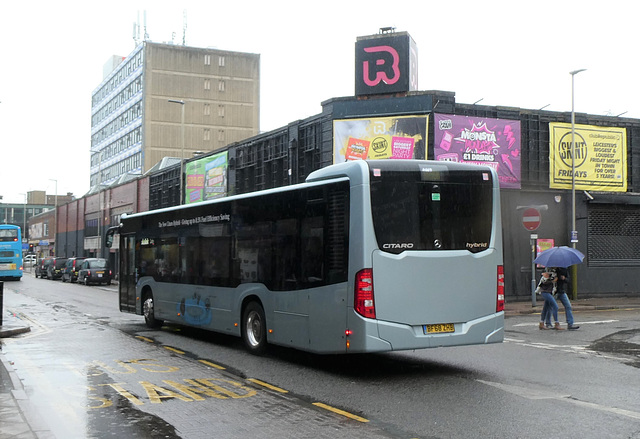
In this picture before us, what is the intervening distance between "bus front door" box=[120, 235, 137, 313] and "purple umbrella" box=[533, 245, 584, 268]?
10.2 m

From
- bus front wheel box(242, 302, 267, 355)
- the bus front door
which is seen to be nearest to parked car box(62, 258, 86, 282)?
the bus front door

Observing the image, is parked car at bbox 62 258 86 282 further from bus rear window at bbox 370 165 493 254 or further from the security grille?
bus rear window at bbox 370 165 493 254

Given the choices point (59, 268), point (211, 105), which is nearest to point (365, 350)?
point (59, 268)

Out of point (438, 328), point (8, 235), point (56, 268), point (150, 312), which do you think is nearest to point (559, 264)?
point (438, 328)

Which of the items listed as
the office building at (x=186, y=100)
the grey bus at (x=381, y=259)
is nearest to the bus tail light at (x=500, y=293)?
the grey bus at (x=381, y=259)

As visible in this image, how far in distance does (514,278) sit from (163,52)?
213 feet

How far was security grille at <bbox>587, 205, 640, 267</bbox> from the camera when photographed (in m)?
28.3

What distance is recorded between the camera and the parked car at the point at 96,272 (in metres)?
45.4

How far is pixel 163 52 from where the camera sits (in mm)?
81562

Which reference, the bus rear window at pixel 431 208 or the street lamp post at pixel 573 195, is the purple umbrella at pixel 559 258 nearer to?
the bus rear window at pixel 431 208

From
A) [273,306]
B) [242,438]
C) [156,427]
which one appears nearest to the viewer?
[242,438]

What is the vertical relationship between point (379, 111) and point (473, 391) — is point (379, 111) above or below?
above

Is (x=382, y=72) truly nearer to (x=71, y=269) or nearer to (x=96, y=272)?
(x=96, y=272)

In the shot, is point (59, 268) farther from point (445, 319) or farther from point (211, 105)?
point (445, 319)
